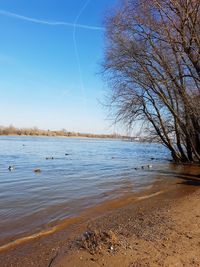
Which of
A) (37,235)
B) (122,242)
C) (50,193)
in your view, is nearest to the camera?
(122,242)

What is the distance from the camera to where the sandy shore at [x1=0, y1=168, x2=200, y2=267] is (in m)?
4.68

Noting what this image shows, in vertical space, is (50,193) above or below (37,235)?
above

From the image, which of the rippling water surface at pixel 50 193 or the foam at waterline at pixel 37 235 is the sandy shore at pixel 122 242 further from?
the rippling water surface at pixel 50 193

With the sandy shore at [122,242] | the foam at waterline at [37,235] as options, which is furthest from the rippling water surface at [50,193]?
the sandy shore at [122,242]

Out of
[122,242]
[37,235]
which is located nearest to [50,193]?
[37,235]

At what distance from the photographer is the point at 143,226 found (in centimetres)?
634

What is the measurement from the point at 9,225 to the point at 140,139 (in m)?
17.6

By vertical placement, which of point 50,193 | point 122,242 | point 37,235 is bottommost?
point 37,235

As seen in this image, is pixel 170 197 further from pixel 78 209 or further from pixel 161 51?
pixel 161 51

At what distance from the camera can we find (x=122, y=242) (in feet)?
17.2

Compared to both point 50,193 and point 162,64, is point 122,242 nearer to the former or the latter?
point 50,193

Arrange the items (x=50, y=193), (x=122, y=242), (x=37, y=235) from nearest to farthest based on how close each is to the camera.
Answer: (x=122, y=242) → (x=37, y=235) → (x=50, y=193)

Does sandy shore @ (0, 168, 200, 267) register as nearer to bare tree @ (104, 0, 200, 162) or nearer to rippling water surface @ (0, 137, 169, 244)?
rippling water surface @ (0, 137, 169, 244)

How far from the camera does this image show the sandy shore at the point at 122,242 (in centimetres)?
468
